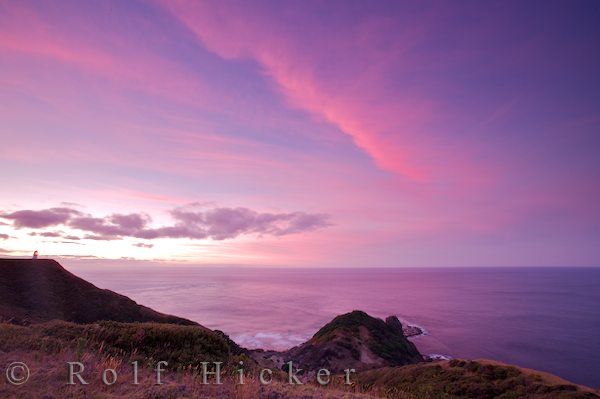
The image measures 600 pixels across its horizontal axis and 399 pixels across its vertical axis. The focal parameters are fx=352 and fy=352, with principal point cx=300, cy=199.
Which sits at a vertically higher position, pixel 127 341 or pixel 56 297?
pixel 127 341

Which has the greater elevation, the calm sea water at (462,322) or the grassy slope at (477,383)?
the grassy slope at (477,383)

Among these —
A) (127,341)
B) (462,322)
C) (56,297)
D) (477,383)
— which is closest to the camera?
(127,341)

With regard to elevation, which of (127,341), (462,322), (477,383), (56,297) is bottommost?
(462,322)

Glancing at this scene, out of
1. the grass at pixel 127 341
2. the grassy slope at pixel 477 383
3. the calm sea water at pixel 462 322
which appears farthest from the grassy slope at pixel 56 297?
the calm sea water at pixel 462 322

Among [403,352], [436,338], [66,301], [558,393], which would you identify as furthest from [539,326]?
[66,301]

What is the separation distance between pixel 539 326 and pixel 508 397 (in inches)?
3729

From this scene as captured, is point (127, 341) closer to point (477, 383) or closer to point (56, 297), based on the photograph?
point (56, 297)

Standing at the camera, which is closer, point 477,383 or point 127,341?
point 127,341

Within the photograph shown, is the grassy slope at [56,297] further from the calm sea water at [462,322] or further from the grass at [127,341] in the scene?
Result: the calm sea water at [462,322]

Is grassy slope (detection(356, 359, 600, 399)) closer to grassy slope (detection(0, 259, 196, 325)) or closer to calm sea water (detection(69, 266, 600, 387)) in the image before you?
grassy slope (detection(0, 259, 196, 325))

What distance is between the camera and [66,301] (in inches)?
1341

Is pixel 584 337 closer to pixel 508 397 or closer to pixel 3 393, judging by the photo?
pixel 508 397

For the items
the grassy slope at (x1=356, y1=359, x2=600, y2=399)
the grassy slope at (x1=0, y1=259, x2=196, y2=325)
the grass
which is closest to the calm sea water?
the grassy slope at (x1=356, y1=359, x2=600, y2=399)

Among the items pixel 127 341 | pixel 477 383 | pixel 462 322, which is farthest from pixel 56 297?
pixel 462 322
